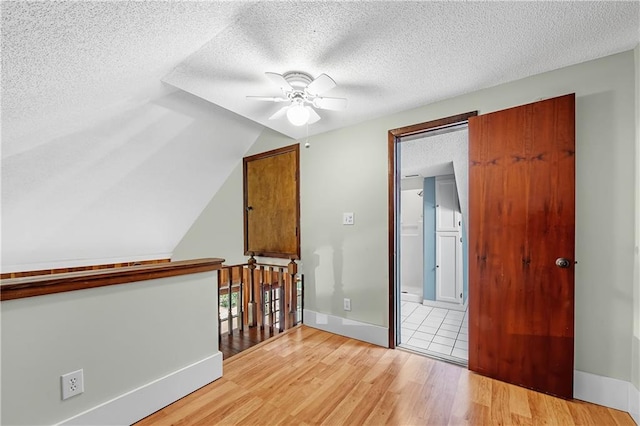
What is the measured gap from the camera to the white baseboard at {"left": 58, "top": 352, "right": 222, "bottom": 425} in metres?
1.45

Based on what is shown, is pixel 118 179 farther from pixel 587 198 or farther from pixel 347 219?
pixel 587 198

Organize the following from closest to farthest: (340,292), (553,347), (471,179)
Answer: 1. (553,347)
2. (471,179)
3. (340,292)

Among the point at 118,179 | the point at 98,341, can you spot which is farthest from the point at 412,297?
the point at 118,179

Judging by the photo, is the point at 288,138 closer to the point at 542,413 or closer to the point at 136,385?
the point at 136,385

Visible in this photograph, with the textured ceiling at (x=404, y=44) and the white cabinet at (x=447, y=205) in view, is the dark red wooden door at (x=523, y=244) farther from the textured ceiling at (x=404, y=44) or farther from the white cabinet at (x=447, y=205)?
the white cabinet at (x=447, y=205)

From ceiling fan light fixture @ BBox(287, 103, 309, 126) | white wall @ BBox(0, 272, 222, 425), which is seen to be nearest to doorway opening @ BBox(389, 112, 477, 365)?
ceiling fan light fixture @ BBox(287, 103, 309, 126)

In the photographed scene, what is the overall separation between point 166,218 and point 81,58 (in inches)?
109

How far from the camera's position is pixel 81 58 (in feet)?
4.59

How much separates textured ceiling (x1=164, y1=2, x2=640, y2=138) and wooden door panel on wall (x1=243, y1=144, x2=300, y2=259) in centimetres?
125

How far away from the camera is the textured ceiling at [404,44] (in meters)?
1.32

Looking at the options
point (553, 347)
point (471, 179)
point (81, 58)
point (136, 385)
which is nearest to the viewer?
point (81, 58)

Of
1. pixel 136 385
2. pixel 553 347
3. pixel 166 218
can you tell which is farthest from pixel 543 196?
pixel 166 218

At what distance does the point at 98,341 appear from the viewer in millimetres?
1479

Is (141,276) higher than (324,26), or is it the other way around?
(324,26)
